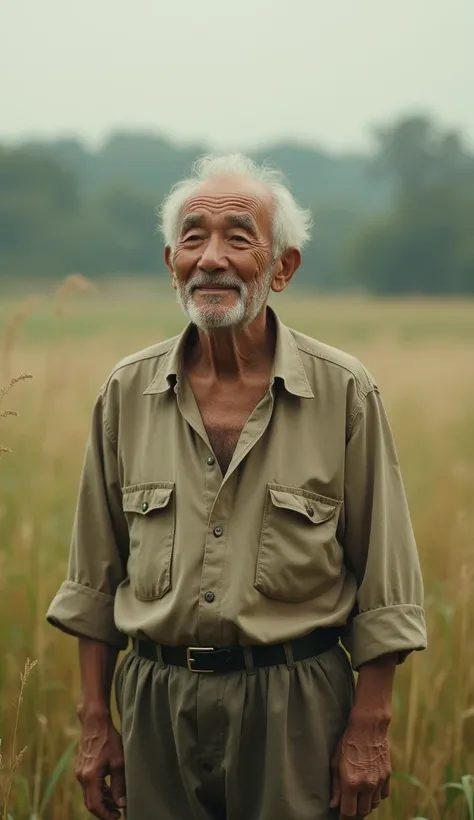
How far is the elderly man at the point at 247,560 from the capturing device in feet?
6.08

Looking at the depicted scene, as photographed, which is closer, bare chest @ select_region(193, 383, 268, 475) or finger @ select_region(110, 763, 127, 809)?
bare chest @ select_region(193, 383, 268, 475)

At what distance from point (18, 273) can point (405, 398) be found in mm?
3060

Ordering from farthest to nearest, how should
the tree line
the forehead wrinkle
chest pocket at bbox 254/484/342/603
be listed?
1. the tree line
2. the forehead wrinkle
3. chest pocket at bbox 254/484/342/603

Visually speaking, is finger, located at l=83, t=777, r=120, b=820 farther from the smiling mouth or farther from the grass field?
the smiling mouth

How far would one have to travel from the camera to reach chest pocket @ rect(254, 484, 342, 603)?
6.03 ft

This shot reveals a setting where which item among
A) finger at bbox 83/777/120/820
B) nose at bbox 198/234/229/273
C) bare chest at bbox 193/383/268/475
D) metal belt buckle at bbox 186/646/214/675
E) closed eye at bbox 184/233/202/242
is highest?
closed eye at bbox 184/233/202/242

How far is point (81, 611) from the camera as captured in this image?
6.75ft

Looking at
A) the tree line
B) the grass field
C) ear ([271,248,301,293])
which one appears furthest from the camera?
the tree line

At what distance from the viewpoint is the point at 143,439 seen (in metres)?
1.99

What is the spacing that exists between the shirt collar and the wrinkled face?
0.08m

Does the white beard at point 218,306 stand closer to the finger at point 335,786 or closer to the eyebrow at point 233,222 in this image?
the eyebrow at point 233,222

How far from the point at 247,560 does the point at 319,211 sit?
6.67 m

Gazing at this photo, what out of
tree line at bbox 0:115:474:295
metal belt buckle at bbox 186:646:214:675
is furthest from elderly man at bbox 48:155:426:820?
tree line at bbox 0:115:474:295

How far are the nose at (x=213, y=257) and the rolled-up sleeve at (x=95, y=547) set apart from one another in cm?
37
